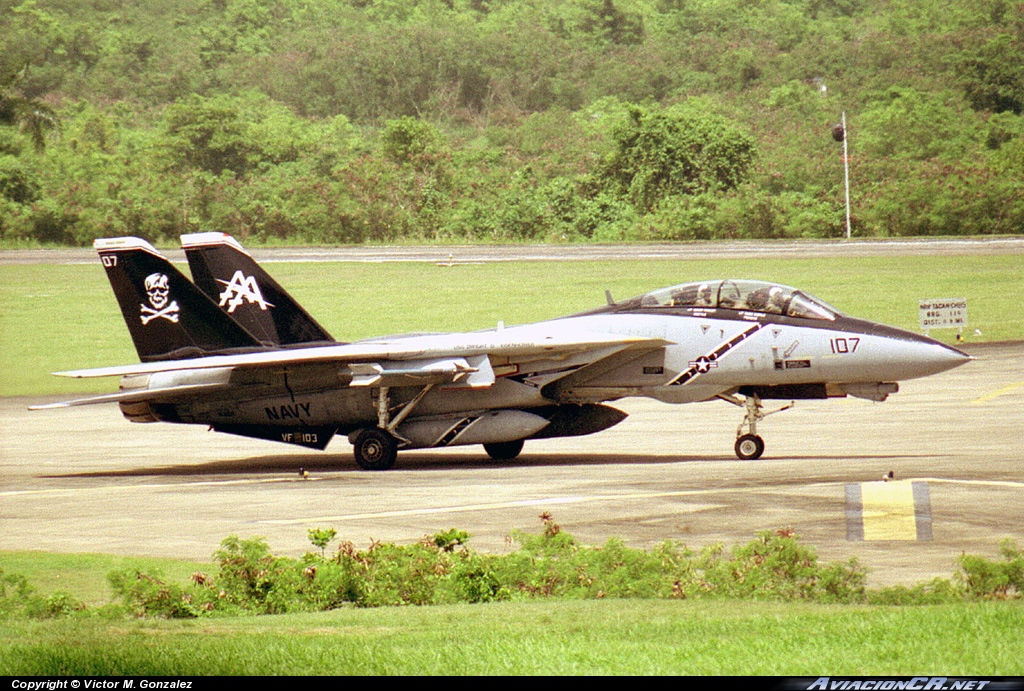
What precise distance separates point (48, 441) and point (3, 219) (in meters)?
14.2

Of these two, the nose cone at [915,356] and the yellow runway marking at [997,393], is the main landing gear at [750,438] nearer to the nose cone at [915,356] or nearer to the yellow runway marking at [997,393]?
the nose cone at [915,356]

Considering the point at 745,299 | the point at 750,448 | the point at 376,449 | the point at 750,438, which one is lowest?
the point at 750,448

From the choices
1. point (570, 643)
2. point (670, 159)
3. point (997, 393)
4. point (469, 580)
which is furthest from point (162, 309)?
point (670, 159)

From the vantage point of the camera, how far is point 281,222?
48500 mm

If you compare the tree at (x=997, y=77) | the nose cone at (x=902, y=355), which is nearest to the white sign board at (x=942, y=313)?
the nose cone at (x=902, y=355)

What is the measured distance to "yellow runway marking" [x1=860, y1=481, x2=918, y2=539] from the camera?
1366cm

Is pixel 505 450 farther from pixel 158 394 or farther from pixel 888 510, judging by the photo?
pixel 888 510

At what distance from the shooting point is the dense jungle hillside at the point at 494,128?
44.4 metres

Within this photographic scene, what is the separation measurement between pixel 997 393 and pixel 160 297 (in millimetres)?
16626

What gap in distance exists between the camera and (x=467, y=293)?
144ft

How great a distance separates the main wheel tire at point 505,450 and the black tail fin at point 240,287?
12.1ft

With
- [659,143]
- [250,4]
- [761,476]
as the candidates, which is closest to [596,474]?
[761,476]

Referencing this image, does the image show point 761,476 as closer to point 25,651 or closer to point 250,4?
point 25,651

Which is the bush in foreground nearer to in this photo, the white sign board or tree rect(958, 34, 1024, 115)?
the white sign board
